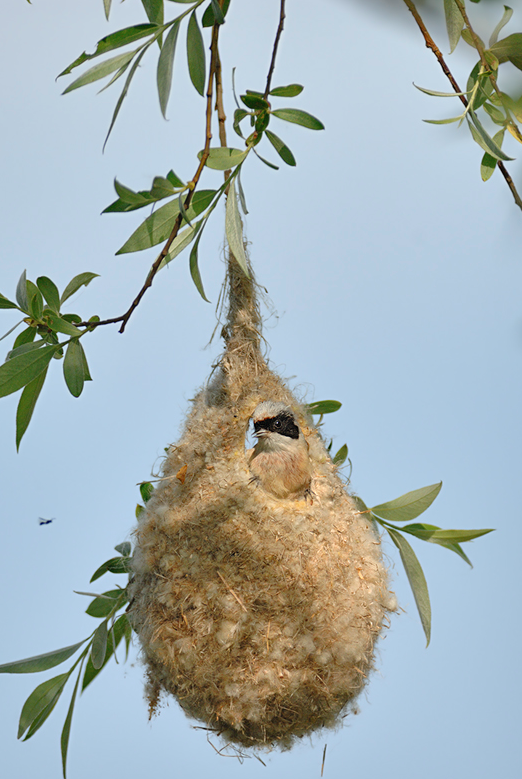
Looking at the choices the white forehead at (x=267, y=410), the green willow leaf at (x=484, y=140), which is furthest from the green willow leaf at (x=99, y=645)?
the green willow leaf at (x=484, y=140)

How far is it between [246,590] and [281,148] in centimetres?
86

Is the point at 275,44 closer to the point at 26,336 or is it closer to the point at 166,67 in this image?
the point at 166,67

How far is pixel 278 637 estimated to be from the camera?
1.37 metres

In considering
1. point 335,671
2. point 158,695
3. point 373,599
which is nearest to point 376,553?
point 373,599

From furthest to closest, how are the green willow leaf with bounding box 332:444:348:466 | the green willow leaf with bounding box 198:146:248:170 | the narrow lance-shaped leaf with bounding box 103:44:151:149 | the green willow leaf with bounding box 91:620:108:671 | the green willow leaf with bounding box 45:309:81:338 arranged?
the green willow leaf with bounding box 332:444:348:466 → the green willow leaf with bounding box 91:620:108:671 → the green willow leaf with bounding box 45:309:81:338 → the green willow leaf with bounding box 198:146:248:170 → the narrow lance-shaped leaf with bounding box 103:44:151:149

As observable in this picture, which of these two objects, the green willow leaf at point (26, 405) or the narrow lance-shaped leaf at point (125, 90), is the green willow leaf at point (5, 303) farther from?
the narrow lance-shaped leaf at point (125, 90)

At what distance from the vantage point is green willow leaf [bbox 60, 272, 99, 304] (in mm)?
1357

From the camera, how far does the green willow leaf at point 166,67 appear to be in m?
1.09

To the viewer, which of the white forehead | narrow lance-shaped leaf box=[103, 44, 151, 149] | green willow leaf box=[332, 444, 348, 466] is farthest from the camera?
green willow leaf box=[332, 444, 348, 466]

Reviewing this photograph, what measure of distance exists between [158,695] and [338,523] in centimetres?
57

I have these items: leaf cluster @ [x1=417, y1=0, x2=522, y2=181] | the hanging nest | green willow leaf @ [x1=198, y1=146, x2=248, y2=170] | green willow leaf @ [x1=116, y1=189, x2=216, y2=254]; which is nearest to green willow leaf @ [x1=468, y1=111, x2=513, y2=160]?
leaf cluster @ [x1=417, y1=0, x2=522, y2=181]

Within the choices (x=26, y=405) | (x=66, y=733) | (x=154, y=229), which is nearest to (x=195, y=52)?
(x=154, y=229)

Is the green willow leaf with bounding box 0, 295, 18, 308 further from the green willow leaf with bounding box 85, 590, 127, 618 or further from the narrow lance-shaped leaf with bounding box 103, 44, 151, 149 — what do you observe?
the green willow leaf with bounding box 85, 590, 127, 618

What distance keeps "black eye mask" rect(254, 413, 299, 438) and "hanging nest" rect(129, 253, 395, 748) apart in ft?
0.14
